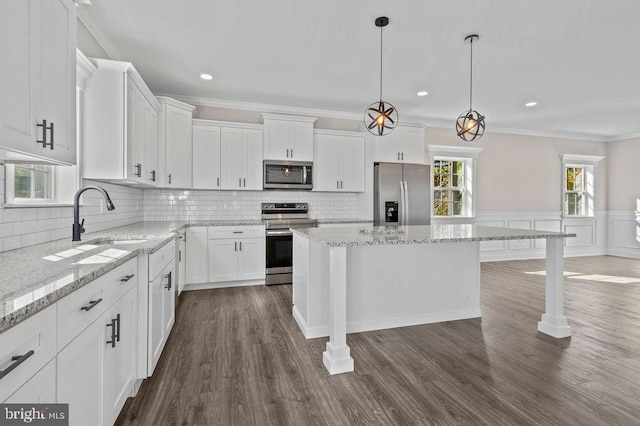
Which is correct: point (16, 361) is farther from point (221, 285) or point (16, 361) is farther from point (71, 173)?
point (221, 285)

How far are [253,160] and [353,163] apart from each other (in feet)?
5.28

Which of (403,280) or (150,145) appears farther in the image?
(150,145)

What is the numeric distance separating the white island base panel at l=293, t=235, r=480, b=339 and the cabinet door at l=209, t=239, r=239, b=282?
1.44m

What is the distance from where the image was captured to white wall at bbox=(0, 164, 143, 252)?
1.70m

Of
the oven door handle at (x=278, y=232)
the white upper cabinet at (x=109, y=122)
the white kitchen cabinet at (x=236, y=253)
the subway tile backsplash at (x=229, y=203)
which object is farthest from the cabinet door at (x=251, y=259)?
the white upper cabinet at (x=109, y=122)

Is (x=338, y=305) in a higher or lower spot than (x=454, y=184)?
lower

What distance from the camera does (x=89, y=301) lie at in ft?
4.12

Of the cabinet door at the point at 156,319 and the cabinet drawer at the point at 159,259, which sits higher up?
the cabinet drawer at the point at 159,259

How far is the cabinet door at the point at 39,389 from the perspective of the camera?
0.82 meters

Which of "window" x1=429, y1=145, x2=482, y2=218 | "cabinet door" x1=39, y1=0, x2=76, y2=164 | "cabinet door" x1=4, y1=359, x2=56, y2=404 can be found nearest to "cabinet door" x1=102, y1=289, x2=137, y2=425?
"cabinet door" x1=4, y1=359, x2=56, y2=404

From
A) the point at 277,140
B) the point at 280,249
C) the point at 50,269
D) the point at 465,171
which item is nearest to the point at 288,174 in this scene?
the point at 277,140

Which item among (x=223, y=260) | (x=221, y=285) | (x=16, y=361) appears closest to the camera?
(x=16, y=361)

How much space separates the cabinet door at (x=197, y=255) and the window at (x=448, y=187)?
14.2 feet

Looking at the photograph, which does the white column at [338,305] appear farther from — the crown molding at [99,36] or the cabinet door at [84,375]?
the crown molding at [99,36]
